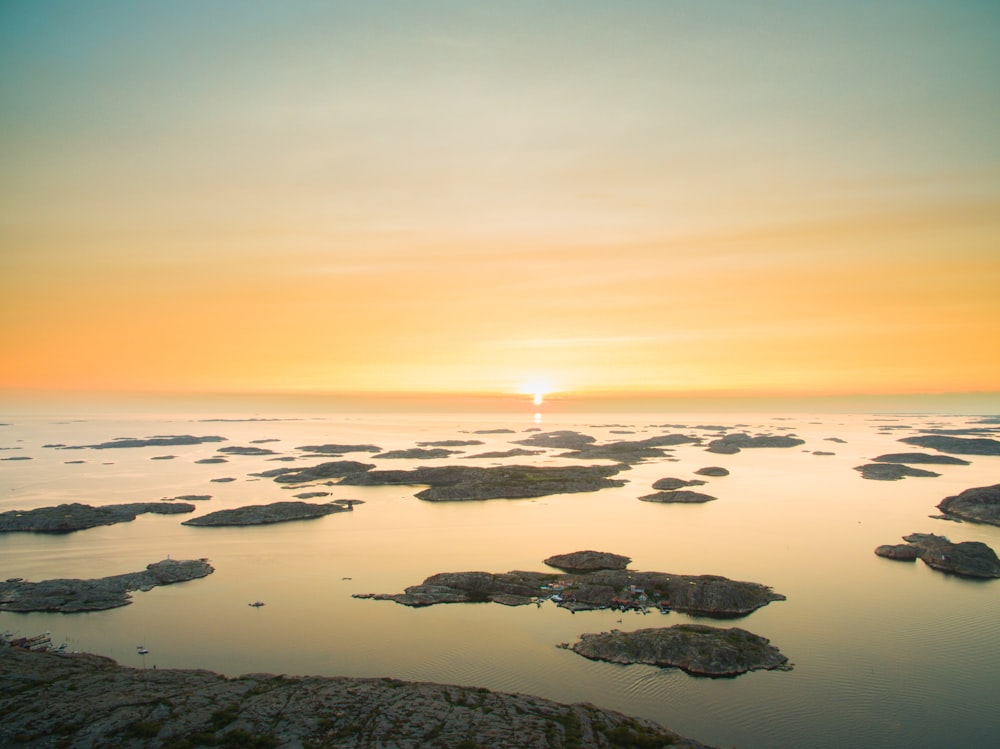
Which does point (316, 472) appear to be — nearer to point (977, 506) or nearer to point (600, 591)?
point (600, 591)

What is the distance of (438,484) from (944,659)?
102482mm

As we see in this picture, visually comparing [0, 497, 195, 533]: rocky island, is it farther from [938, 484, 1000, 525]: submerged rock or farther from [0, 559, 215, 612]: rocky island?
[938, 484, 1000, 525]: submerged rock

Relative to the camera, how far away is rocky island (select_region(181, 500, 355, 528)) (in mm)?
95750

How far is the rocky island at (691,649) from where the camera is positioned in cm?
4331

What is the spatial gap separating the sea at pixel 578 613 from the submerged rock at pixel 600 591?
206 centimetres

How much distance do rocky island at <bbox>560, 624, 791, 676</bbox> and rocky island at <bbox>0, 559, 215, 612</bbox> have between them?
1873 inches

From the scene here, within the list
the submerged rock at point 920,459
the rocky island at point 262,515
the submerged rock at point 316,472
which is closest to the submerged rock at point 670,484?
the rocky island at point 262,515

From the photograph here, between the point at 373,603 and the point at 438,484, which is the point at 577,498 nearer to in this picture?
the point at 438,484

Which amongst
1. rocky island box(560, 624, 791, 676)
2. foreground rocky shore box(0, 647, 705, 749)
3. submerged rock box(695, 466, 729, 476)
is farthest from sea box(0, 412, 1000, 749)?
submerged rock box(695, 466, 729, 476)

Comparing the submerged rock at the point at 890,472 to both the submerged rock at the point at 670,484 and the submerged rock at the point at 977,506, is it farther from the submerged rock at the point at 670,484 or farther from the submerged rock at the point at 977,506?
the submerged rock at the point at 670,484

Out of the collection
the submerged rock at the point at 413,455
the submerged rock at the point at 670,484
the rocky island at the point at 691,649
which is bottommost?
the submerged rock at the point at 413,455

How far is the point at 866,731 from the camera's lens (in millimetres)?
35969

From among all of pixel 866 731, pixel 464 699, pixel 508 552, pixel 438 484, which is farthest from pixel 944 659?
pixel 438 484

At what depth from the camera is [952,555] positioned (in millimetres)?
68875
